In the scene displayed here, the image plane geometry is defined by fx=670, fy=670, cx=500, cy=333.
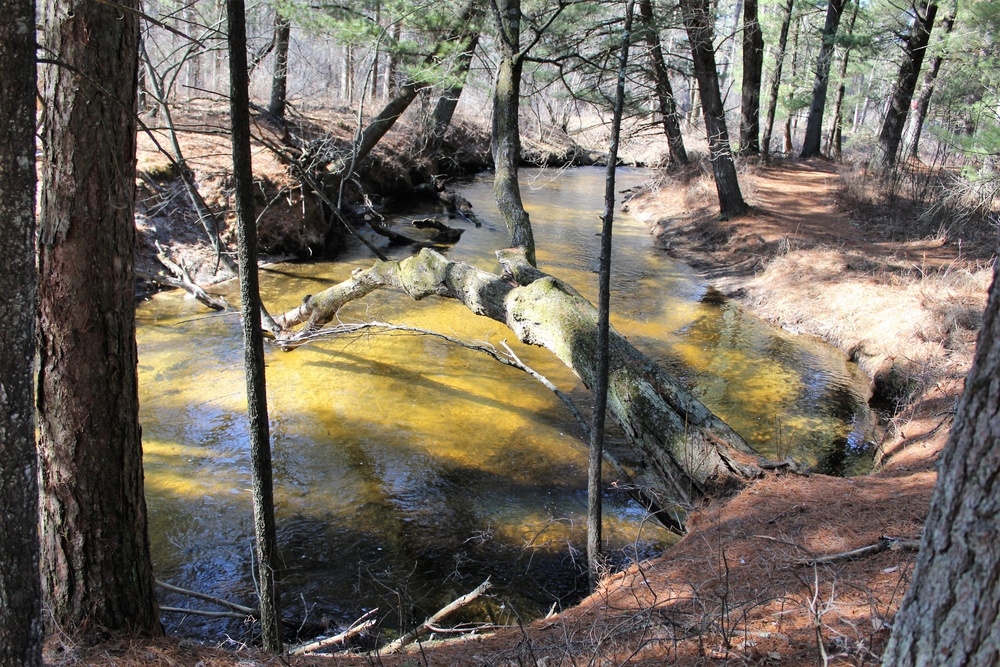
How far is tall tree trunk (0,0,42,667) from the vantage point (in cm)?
239

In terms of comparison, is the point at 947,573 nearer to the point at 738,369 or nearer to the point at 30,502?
the point at 30,502

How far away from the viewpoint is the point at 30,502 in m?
2.54

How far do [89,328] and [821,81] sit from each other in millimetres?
23875

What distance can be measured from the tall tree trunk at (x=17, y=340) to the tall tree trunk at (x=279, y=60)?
393 inches

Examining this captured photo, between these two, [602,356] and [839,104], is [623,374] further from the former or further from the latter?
[839,104]

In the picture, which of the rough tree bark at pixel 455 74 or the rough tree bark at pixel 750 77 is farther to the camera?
the rough tree bark at pixel 750 77

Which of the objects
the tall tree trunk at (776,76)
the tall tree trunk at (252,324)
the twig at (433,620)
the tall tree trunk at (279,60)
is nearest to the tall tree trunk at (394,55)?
the tall tree trunk at (279,60)

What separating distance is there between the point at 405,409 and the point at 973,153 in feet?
29.0

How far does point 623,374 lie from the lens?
225 inches

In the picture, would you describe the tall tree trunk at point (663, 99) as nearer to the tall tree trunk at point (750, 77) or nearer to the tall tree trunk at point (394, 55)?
the tall tree trunk at point (750, 77)

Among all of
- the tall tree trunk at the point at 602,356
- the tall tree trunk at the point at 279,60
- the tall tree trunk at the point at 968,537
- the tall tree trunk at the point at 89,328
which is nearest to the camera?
the tall tree trunk at the point at 968,537

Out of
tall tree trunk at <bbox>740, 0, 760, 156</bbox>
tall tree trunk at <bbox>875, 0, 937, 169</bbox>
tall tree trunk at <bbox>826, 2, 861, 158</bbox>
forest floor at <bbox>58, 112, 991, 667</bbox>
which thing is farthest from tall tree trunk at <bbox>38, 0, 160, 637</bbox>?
tall tree trunk at <bbox>826, 2, 861, 158</bbox>

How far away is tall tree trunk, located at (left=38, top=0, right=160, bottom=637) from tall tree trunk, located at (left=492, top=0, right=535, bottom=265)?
4.45 m

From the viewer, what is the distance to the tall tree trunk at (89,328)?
10.3 feet
